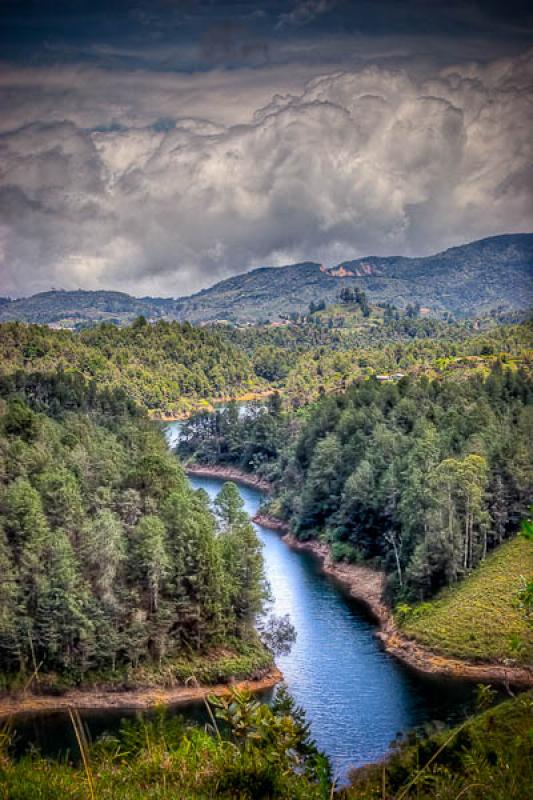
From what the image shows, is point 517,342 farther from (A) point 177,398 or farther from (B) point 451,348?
(A) point 177,398

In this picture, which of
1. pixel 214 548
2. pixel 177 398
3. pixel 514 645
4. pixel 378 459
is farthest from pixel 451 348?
pixel 514 645

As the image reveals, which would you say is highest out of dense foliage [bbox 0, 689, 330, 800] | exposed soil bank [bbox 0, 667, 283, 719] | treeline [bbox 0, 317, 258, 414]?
dense foliage [bbox 0, 689, 330, 800]

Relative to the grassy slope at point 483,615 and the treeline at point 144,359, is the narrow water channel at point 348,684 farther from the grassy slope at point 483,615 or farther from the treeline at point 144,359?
the treeline at point 144,359

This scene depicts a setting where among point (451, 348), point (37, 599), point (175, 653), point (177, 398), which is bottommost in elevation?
point (177, 398)

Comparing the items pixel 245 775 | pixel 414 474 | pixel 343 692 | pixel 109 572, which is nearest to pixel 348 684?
pixel 343 692

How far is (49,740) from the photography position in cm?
3028

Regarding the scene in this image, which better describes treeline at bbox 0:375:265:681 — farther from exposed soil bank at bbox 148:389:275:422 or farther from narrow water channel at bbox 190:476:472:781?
exposed soil bank at bbox 148:389:275:422

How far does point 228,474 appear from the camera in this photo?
317ft

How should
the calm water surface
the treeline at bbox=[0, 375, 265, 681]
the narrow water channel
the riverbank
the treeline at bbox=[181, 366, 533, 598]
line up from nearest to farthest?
the calm water surface, the narrow water channel, the treeline at bbox=[0, 375, 265, 681], the treeline at bbox=[181, 366, 533, 598], the riverbank

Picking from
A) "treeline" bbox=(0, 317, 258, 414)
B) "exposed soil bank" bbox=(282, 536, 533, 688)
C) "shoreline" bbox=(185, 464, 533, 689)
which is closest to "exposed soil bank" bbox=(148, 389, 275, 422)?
"treeline" bbox=(0, 317, 258, 414)

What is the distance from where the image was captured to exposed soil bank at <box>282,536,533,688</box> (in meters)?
36.3

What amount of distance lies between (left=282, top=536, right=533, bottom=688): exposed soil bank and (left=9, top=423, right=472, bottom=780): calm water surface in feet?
2.26

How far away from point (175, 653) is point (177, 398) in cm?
10389

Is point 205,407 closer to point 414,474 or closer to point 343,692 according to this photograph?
point 414,474
